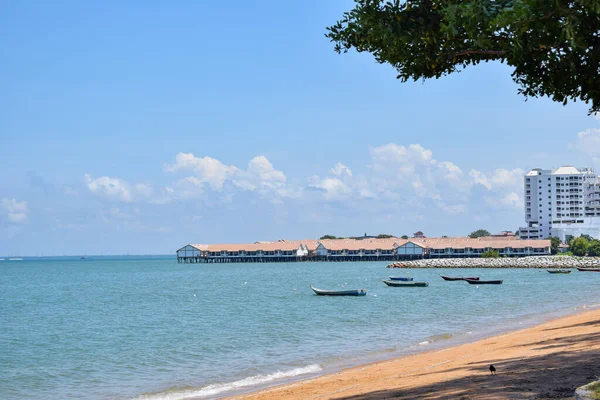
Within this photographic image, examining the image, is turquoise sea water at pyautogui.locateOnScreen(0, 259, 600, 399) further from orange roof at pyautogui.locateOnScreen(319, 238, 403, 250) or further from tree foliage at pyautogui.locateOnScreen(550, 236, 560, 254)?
orange roof at pyautogui.locateOnScreen(319, 238, 403, 250)

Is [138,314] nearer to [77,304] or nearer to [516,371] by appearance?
[77,304]

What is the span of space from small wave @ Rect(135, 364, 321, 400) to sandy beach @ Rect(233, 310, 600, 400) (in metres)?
1.62

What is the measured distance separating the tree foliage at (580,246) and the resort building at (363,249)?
20.3ft

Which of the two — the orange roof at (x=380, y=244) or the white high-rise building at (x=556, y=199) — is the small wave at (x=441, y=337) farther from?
the white high-rise building at (x=556, y=199)

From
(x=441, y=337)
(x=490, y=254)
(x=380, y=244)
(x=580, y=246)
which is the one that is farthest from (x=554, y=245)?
(x=441, y=337)

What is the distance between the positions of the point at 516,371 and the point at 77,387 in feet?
44.7

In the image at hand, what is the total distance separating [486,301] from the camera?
5041 centimetres

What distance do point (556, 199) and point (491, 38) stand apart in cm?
18844

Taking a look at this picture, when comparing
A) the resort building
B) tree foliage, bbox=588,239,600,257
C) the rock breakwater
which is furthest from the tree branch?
the resort building

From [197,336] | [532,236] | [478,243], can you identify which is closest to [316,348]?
[197,336]

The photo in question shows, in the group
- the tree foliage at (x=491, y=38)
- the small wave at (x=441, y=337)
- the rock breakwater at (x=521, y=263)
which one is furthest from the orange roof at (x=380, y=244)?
the tree foliage at (x=491, y=38)

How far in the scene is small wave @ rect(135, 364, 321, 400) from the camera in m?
19.6

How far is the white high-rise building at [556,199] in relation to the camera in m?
185

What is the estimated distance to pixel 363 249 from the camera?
595 ft
